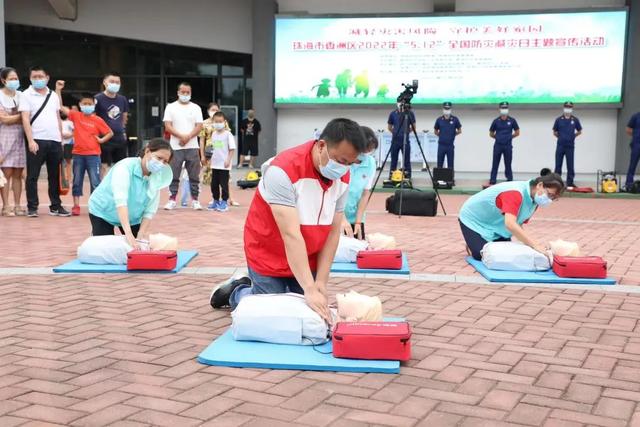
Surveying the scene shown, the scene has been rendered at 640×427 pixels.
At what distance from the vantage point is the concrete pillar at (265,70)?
730 inches

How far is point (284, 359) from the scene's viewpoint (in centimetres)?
358

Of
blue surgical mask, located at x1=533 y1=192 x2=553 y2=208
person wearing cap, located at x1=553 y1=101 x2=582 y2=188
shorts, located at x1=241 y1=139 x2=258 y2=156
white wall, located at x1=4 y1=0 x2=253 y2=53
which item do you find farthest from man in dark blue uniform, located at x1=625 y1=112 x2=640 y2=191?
blue surgical mask, located at x1=533 y1=192 x2=553 y2=208

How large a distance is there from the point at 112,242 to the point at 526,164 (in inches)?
547

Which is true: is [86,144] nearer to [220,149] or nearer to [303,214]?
[220,149]

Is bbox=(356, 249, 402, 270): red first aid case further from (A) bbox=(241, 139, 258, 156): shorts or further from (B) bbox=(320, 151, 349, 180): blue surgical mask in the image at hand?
(A) bbox=(241, 139, 258, 156): shorts

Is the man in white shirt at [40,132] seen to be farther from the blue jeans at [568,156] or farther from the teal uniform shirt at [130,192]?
the blue jeans at [568,156]

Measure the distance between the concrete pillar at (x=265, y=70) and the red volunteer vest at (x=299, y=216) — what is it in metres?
14.7

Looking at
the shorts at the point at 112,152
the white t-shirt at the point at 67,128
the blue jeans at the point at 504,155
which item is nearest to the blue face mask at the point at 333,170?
the shorts at the point at 112,152

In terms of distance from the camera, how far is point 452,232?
8852 mm

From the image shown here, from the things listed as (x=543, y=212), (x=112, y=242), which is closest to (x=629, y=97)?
(x=543, y=212)

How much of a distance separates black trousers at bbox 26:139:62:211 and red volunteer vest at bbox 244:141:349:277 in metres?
6.17

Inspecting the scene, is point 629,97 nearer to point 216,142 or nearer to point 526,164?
point 526,164

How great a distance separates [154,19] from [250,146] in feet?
14.9

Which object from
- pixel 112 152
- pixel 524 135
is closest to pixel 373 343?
pixel 112 152
